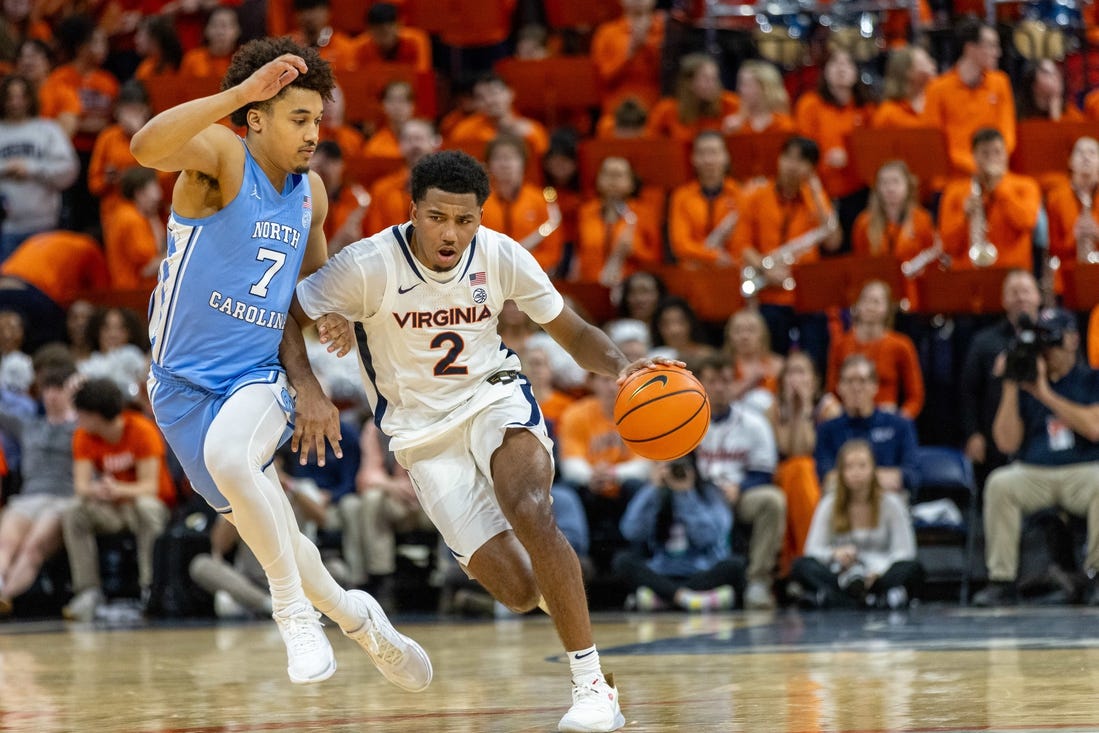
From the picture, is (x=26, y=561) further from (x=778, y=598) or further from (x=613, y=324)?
(x=778, y=598)

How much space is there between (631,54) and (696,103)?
0.93 meters

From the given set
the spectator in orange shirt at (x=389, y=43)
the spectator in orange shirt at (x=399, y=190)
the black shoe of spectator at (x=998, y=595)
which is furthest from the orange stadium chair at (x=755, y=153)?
the black shoe of spectator at (x=998, y=595)

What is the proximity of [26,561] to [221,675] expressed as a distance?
376 cm

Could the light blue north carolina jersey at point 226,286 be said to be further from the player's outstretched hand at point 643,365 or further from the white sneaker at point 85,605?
the white sneaker at point 85,605

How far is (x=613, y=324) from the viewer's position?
1045 centimetres

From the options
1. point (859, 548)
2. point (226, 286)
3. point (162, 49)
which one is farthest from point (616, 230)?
point (226, 286)

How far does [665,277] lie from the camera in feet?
36.6

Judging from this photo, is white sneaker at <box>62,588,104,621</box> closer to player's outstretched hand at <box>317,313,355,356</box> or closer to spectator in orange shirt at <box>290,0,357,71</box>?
spectator in orange shirt at <box>290,0,357,71</box>

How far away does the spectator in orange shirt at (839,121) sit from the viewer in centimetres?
1185

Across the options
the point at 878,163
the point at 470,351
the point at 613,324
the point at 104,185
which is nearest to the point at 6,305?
the point at 104,185

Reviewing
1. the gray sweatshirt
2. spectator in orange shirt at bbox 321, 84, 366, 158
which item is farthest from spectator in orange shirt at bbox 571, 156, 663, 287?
the gray sweatshirt

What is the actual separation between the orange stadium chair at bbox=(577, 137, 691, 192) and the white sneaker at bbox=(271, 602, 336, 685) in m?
7.09

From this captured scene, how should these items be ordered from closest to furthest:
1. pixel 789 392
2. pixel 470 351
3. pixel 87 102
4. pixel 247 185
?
1. pixel 247 185
2. pixel 470 351
3. pixel 789 392
4. pixel 87 102

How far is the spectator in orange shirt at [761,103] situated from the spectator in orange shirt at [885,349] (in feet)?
7.01
